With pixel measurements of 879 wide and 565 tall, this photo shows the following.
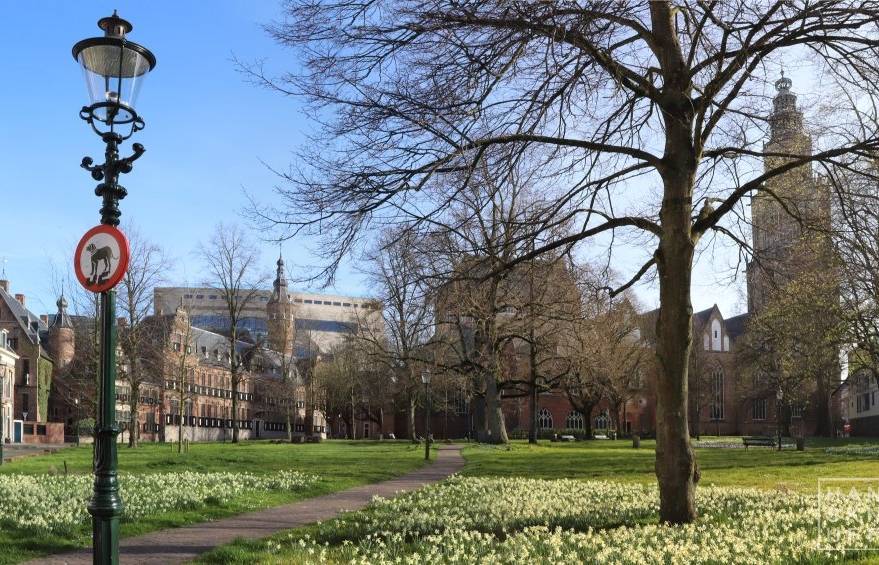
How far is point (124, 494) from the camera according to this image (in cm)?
1387

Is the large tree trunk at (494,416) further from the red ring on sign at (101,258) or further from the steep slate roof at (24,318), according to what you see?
the steep slate roof at (24,318)

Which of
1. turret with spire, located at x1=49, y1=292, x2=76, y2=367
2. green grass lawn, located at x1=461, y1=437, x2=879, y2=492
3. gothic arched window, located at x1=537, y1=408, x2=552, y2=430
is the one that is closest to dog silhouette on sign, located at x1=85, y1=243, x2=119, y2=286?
green grass lawn, located at x1=461, y1=437, x2=879, y2=492

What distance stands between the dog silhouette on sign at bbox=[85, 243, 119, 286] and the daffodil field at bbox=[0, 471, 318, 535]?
205 inches

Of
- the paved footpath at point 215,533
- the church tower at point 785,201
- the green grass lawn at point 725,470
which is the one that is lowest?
the green grass lawn at point 725,470

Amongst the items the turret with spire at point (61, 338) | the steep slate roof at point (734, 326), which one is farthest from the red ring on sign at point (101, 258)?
the steep slate roof at point (734, 326)

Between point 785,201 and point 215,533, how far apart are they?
9846 mm

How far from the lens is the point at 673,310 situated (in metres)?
10.4

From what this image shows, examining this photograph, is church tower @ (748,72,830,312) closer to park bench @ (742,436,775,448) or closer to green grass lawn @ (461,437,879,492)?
green grass lawn @ (461,437,879,492)

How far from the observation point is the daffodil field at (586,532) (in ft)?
24.6

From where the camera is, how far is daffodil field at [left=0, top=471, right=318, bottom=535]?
11.0m

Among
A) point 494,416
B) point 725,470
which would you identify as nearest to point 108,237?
point 725,470

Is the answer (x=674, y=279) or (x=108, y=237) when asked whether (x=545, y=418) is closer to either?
(x=674, y=279)

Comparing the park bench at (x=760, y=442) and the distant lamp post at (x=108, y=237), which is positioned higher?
the distant lamp post at (x=108, y=237)

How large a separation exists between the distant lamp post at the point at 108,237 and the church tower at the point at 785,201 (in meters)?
8.39
